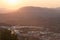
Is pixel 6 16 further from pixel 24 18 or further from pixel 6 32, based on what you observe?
pixel 6 32

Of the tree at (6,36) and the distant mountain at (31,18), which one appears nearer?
the tree at (6,36)

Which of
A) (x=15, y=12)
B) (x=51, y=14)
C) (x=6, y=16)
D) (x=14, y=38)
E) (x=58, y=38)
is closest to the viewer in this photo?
(x=14, y=38)

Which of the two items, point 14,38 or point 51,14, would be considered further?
point 51,14

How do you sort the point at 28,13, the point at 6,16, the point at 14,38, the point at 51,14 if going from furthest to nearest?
the point at 51,14 < the point at 28,13 < the point at 6,16 < the point at 14,38

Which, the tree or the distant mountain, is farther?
the distant mountain

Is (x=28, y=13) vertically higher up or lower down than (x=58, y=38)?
higher up

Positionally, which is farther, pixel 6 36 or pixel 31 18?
pixel 31 18

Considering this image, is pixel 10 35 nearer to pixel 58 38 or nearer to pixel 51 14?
pixel 58 38

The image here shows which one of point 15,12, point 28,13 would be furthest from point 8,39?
point 28,13

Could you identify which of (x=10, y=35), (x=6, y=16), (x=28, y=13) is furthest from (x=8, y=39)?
(x=28, y=13)
